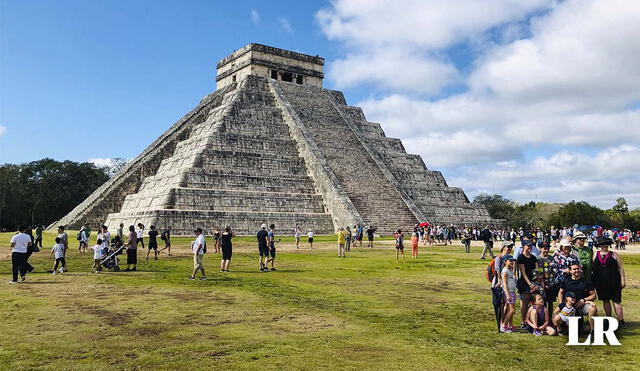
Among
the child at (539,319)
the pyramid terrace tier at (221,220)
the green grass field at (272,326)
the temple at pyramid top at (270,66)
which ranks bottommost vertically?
the green grass field at (272,326)

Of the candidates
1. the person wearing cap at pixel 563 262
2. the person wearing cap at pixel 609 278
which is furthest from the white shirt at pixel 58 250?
the person wearing cap at pixel 609 278

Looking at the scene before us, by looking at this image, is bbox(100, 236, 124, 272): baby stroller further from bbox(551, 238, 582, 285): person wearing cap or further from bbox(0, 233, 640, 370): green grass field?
bbox(551, 238, 582, 285): person wearing cap

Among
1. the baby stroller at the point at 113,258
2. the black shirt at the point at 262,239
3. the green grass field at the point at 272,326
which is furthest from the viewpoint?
the baby stroller at the point at 113,258

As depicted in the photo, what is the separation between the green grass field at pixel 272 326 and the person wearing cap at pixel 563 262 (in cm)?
106

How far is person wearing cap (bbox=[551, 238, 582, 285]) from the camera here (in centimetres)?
730

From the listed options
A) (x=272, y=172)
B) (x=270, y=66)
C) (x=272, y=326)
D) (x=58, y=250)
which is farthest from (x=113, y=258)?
(x=270, y=66)

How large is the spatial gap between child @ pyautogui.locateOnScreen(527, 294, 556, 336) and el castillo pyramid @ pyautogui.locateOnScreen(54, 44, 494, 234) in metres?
21.4

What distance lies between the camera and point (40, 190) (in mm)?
55250

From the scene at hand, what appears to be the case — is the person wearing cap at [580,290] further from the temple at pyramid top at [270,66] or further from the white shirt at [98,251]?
the temple at pyramid top at [270,66]

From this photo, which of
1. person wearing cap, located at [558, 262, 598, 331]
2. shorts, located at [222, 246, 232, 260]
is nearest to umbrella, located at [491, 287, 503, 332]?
person wearing cap, located at [558, 262, 598, 331]

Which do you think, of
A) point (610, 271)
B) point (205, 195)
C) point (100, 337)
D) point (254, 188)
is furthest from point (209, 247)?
point (610, 271)

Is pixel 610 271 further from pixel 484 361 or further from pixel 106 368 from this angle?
pixel 106 368

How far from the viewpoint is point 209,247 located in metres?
23.3

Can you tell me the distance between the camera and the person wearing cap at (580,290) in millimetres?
7090
